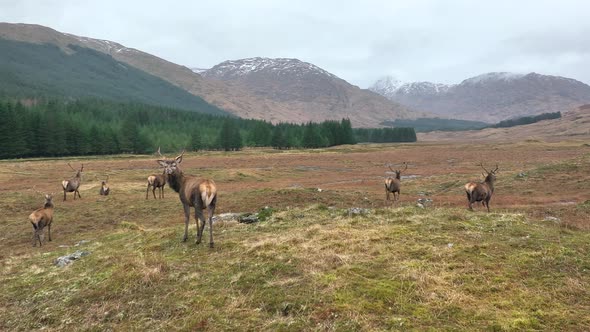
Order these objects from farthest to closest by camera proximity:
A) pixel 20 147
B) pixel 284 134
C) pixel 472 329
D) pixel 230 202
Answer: pixel 284 134 < pixel 20 147 < pixel 230 202 < pixel 472 329

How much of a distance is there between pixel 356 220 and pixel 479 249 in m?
5.66

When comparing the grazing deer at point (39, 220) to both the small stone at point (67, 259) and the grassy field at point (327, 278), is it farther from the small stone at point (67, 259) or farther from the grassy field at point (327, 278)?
the small stone at point (67, 259)

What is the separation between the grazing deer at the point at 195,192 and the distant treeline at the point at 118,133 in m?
101

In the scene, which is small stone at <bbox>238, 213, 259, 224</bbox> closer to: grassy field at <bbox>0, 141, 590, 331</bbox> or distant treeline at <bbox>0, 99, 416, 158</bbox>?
grassy field at <bbox>0, 141, 590, 331</bbox>

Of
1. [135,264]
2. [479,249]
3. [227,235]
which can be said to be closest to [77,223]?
[227,235]

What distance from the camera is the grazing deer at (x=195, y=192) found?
42.7ft

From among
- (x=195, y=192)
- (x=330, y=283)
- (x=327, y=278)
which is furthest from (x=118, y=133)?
(x=330, y=283)

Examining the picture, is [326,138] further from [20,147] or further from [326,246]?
[326,246]

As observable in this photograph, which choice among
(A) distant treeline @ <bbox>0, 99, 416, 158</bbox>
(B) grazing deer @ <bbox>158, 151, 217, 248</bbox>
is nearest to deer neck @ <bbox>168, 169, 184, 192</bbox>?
(B) grazing deer @ <bbox>158, 151, 217, 248</bbox>

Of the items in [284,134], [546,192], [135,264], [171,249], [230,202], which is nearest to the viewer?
[135,264]

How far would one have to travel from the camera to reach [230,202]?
2814 cm

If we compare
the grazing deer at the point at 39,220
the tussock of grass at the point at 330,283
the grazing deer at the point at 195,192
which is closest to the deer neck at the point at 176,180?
the grazing deer at the point at 195,192

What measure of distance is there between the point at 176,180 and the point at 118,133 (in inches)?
4594

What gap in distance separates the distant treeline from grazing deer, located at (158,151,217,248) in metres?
101
